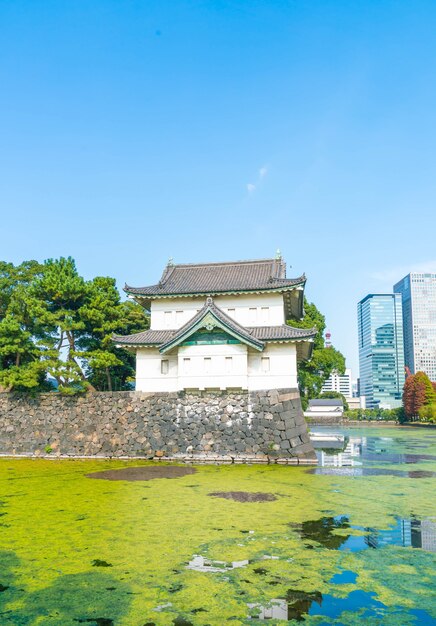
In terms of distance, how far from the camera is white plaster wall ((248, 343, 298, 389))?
20.1m

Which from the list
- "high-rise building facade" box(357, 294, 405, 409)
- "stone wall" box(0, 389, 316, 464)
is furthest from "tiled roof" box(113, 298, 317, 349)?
"high-rise building facade" box(357, 294, 405, 409)

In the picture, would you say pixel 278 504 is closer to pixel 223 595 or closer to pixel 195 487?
pixel 195 487

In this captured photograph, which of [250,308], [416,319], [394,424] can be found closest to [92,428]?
[250,308]

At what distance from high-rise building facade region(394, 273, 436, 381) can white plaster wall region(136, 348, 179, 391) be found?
508 feet

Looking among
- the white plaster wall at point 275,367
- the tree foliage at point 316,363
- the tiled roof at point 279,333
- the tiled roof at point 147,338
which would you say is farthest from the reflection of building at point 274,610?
the tree foliage at point 316,363

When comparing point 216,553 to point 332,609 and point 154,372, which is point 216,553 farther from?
point 154,372

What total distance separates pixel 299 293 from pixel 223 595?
701 inches

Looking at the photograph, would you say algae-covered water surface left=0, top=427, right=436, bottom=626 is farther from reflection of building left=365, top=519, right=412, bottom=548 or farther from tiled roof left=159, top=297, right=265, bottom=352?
tiled roof left=159, top=297, right=265, bottom=352

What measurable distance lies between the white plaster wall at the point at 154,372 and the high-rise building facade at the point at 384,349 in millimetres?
155530

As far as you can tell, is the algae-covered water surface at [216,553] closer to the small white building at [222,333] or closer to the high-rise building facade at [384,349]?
the small white building at [222,333]

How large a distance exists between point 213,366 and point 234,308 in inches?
138

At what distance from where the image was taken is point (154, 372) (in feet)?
70.8

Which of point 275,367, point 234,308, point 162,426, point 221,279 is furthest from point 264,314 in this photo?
point 162,426

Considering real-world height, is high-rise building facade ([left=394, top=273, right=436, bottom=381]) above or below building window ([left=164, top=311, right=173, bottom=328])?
above
